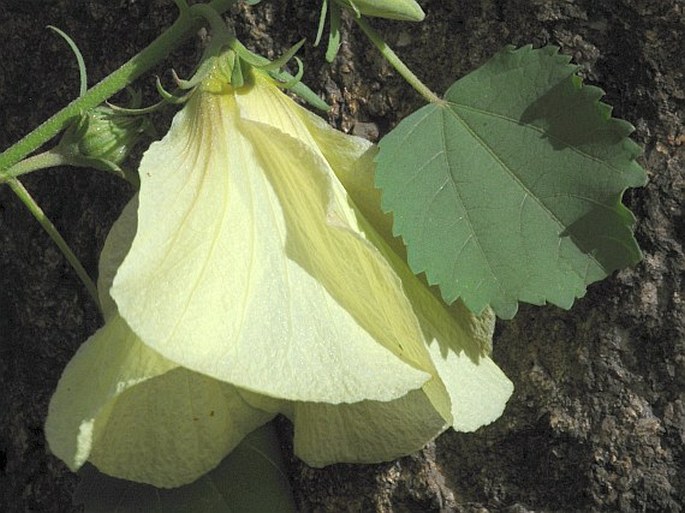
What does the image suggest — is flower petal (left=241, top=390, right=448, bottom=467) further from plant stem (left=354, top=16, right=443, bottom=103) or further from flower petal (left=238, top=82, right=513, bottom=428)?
plant stem (left=354, top=16, right=443, bottom=103)

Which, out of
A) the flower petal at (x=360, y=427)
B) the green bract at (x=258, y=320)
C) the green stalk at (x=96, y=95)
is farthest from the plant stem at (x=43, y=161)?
the flower petal at (x=360, y=427)

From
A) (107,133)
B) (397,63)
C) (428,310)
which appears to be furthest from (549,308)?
(107,133)

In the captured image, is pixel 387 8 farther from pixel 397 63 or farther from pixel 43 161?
pixel 43 161

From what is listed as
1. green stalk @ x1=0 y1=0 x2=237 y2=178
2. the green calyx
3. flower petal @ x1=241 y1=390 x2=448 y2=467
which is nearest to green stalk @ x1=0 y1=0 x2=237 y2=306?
green stalk @ x1=0 y1=0 x2=237 y2=178

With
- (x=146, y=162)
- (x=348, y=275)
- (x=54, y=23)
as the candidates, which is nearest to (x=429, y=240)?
(x=348, y=275)

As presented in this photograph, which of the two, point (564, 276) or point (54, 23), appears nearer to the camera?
point (564, 276)

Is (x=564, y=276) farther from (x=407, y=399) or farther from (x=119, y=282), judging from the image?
(x=119, y=282)
